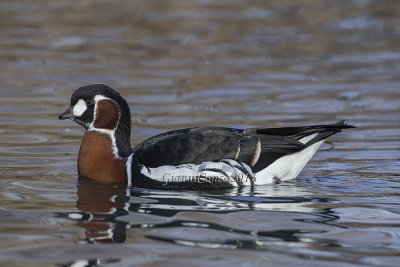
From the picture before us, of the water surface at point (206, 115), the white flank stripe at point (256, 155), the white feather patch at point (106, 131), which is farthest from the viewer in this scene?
the white feather patch at point (106, 131)

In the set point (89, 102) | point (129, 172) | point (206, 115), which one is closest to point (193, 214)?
point (129, 172)

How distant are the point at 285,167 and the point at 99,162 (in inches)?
70.1

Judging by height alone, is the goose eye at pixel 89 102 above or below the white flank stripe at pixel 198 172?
above

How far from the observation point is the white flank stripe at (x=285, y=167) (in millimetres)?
9055

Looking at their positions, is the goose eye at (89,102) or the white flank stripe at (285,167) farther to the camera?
the goose eye at (89,102)

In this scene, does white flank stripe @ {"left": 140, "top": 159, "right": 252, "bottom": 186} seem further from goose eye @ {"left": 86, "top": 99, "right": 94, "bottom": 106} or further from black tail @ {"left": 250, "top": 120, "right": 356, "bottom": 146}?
goose eye @ {"left": 86, "top": 99, "right": 94, "bottom": 106}

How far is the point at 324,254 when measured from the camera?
6680mm

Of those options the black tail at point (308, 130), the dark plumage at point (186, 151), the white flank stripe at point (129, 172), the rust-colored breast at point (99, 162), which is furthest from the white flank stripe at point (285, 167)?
the rust-colored breast at point (99, 162)

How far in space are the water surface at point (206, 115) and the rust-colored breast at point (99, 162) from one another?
0.12 metres

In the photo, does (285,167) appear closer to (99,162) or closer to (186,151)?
(186,151)

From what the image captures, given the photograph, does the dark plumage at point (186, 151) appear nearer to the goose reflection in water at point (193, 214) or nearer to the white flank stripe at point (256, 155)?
the white flank stripe at point (256, 155)

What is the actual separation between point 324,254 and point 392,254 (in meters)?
0.48

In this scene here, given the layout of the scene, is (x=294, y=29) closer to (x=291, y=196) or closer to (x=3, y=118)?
(x=3, y=118)

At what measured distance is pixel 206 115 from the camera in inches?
517
